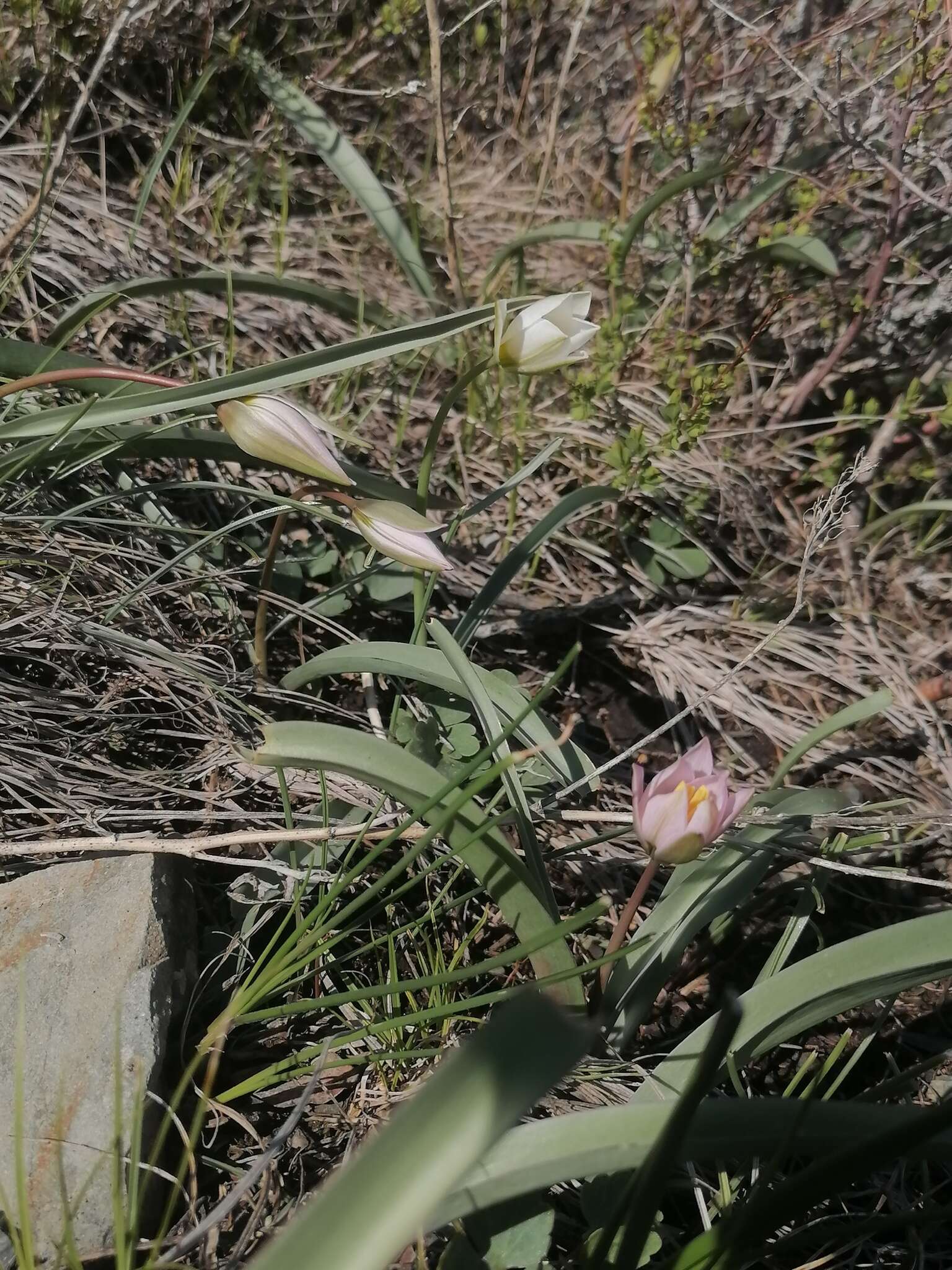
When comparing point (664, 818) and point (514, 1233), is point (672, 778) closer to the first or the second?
point (664, 818)

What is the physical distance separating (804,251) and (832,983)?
1.28 m

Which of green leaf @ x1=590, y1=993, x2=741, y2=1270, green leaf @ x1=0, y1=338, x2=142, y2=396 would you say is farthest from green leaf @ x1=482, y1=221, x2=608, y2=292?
green leaf @ x1=590, y1=993, x2=741, y2=1270

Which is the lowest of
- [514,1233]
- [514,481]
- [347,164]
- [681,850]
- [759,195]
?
[514,1233]

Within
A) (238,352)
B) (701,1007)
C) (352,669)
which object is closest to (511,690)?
(352,669)

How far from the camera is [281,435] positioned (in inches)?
41.1

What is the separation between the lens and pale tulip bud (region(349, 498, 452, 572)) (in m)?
1.03

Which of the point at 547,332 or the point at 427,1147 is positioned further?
the point at 547,332

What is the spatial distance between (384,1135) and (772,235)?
62.4 inches

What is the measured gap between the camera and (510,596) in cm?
162

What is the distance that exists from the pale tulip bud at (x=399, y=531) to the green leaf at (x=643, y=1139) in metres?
0.58

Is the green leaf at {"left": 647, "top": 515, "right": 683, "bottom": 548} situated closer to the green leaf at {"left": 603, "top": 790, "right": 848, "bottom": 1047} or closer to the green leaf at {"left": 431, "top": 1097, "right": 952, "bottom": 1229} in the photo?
the green leaf at {"left": 603, "top": 790, "right": 848, "bottom": 1047}

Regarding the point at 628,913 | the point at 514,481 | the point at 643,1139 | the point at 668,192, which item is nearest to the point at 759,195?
the point at 668,192

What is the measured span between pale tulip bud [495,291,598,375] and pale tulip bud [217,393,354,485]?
283 millimetres

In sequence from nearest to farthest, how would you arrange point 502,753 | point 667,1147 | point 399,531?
point 667,1147, point 399,531, point 502,753
